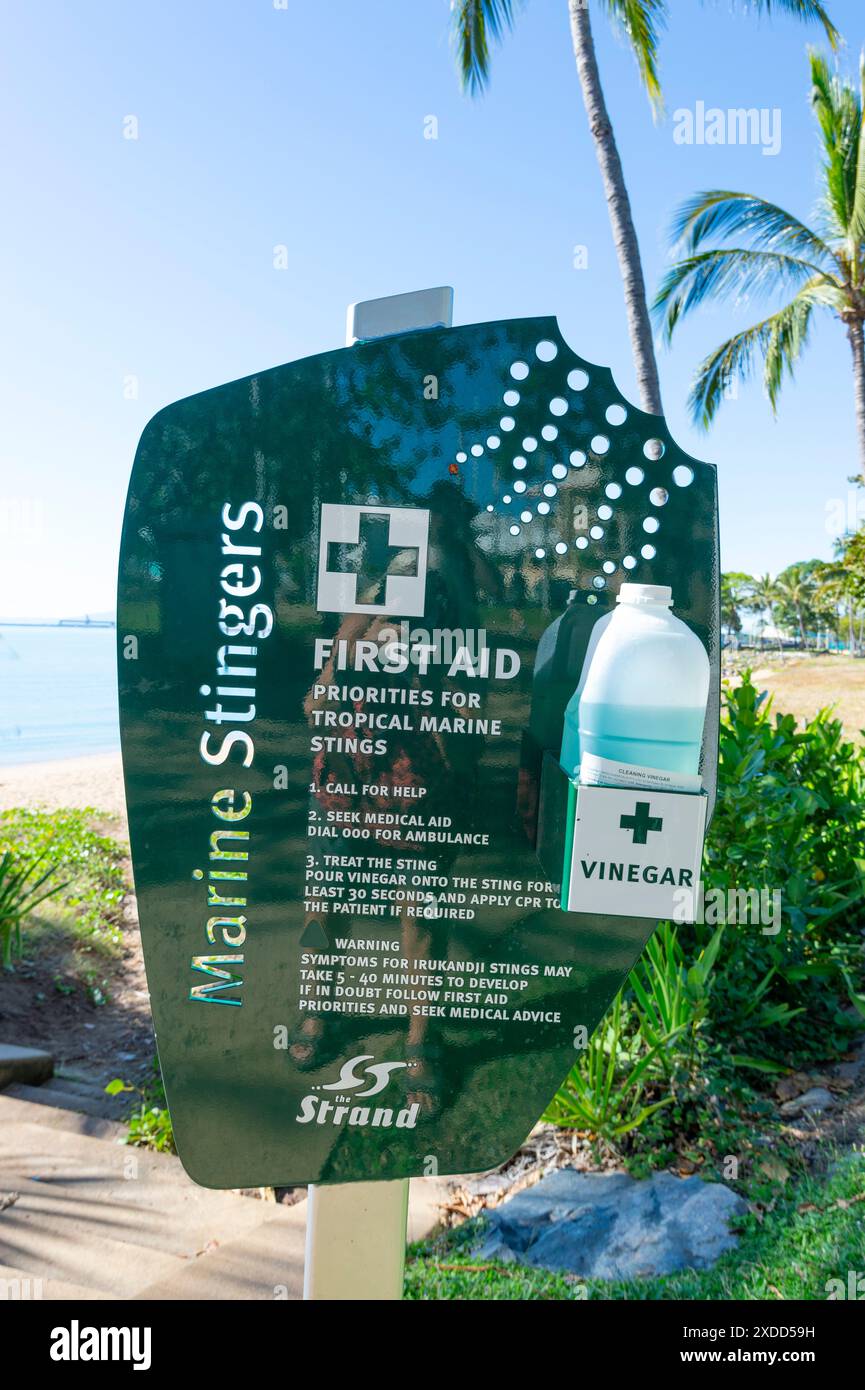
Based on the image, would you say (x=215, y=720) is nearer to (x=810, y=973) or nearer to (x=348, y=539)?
(x=348, y=539)

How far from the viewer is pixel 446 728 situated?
177 cm

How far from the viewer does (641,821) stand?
1.58 metres

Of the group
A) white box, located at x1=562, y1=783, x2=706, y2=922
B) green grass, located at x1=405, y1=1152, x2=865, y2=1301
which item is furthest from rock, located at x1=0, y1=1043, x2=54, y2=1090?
white box, located at x1=562, y1=783, x2=706, y2=922

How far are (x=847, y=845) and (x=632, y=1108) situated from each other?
1646 mm

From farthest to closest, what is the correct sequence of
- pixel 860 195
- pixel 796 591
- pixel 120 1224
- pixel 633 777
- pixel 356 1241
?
pixel 796 591 < pixel 860 195 < pixel 120 1224 < pixel 356 1241 < pixel 633 777

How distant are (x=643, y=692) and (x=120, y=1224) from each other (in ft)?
8.56

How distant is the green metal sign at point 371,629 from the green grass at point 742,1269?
115 cm

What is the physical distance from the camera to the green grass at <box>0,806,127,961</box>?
6.23m

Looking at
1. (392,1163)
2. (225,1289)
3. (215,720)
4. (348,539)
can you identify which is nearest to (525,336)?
(348,539)

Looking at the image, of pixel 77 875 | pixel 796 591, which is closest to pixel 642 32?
pixel 77 875

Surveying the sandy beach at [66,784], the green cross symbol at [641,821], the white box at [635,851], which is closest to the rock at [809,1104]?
the white box at [635,851]

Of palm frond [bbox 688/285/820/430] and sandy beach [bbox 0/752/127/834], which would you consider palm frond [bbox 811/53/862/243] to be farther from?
sandy beach [bbox 0/752/127/834]

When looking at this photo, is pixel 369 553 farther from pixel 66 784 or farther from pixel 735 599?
pixel 735 599

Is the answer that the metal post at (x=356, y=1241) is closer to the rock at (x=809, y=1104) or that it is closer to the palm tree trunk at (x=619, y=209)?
the rock at (x=809, y=1104)
